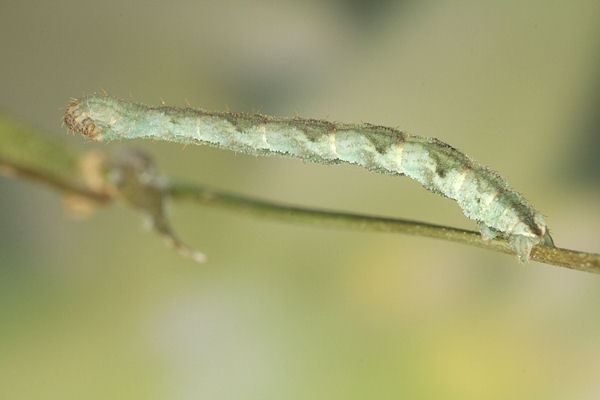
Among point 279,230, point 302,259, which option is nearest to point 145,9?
point 279,230

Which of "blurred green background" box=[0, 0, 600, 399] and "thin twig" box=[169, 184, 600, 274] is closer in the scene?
"thin twig" box=[169, 184, 600, 274]

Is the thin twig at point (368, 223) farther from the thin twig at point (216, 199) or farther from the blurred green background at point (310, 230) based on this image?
the blurred green background at point (310, 230)

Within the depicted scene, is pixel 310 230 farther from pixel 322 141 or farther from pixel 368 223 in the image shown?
pixel 368 223

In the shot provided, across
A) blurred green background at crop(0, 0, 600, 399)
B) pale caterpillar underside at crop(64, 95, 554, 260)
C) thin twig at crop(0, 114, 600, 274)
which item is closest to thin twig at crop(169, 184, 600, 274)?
thin twig at crop(0, 114, 600, 274)

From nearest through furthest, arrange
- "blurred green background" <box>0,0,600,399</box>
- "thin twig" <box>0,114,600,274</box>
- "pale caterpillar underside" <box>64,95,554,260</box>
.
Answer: "thin twig" <box>0,114,600,274</box> → "pale caterpillar underside" <box>64,95,554,260</box> → "blurred green background" <box>0,0,600,399</box>

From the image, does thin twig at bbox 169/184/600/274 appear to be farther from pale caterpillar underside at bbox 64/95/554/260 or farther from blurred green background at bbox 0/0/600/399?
blurred green background at bbox 0/0/600/399

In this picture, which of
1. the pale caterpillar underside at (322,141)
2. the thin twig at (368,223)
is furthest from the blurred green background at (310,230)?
the thin twig at (368,223)
